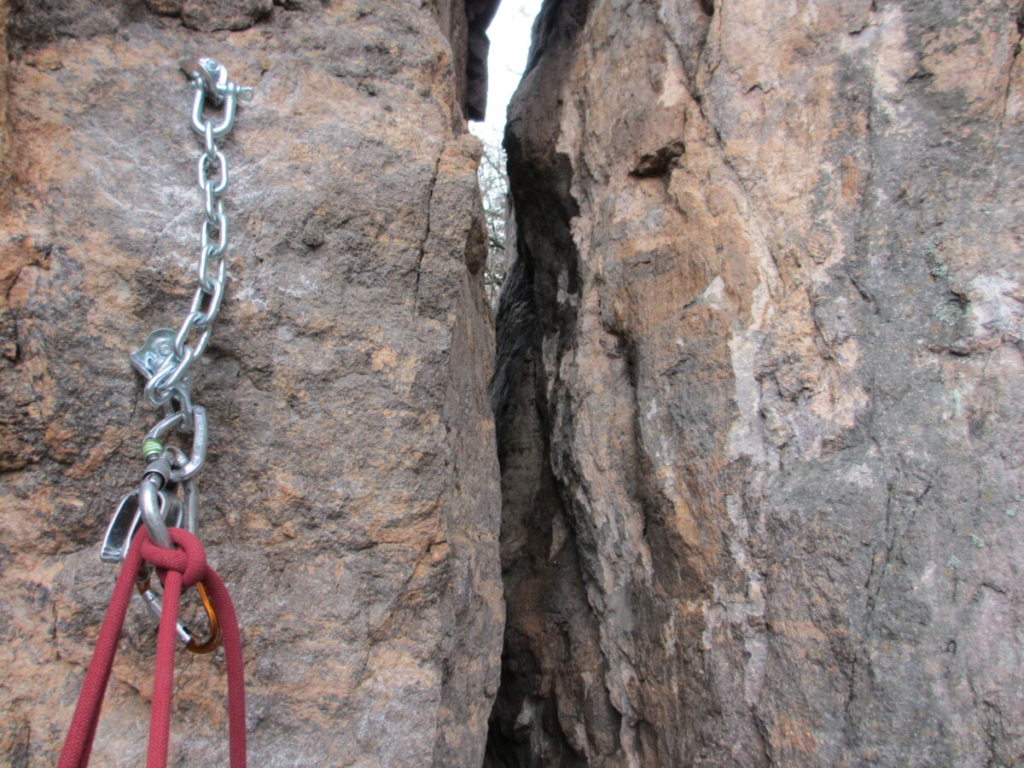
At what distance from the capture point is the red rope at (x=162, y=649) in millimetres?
778

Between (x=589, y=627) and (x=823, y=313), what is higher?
(x=823, y=313)

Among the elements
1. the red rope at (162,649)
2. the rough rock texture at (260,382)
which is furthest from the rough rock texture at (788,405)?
the red rope at (162,649)

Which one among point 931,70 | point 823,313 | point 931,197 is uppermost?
point 931,70

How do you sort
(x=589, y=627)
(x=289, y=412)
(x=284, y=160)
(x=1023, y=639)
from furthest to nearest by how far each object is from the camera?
(x=589, y=627)
(x=284, y=160)
(x=289, y=412)
(x=1023, y=639)

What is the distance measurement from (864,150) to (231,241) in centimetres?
131

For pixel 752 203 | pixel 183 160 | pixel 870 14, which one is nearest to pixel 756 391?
pixel 752 203

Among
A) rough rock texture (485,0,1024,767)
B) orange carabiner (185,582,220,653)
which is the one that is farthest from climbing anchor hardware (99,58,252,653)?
rough rock texture (485,0,1024,767)

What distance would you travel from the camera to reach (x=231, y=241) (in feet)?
4.20

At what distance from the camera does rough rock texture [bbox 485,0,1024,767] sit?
122 cm

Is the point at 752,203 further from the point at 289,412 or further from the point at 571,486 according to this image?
the point at 289,412

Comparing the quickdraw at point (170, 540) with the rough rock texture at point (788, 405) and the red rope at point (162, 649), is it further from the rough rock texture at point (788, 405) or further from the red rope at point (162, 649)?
the rough rock texture at point (788, 405)

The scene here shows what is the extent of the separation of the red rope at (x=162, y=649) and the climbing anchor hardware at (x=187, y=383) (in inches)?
0.7

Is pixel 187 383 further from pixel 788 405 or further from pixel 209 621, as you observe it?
pixel 788 405

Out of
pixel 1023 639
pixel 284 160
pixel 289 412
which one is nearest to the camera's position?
pixel 1023 639
